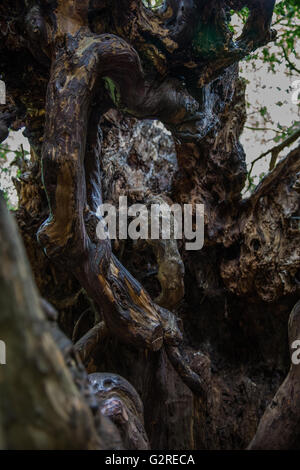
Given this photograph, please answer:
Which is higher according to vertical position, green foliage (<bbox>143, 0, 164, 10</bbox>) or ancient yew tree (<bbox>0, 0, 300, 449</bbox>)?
green foliage (<bbox>143, 0, 164, 10</bbox>)

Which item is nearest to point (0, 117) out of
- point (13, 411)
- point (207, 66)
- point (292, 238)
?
point (207, 66)

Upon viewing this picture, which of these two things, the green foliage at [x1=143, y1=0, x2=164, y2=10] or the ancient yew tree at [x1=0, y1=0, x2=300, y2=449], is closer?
the ancient yew tree at [x1=0, y1=0, x2=300, y2=449]

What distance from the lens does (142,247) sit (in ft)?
8.70

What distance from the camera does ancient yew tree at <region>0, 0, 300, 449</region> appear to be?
638 mm

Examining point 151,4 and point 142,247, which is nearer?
point 142,247

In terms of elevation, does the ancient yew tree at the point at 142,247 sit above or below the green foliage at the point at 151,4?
below

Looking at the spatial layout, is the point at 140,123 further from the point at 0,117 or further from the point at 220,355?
the point at 220,355

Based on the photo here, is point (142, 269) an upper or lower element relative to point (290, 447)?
upper

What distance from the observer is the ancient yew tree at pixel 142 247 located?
64 cm

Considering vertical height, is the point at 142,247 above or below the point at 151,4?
below

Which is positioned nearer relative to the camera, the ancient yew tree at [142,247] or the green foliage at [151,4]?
the ancient yew tree at [142,247]

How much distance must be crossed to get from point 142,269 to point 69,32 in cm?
156
